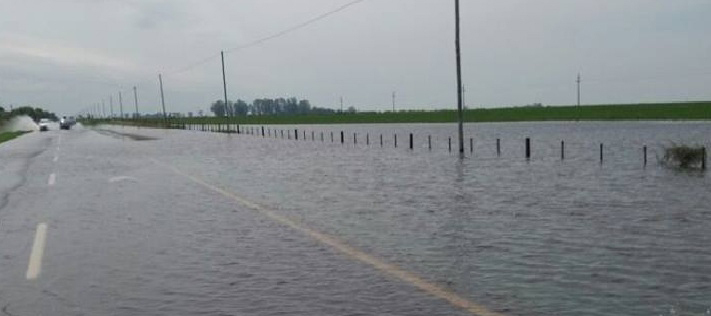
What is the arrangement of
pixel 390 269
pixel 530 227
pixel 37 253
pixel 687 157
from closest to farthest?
pixel 390 269 < pixel 37 253 < pixel 530 227 < pixel 687 157

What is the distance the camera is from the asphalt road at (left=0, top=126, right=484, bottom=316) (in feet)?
22.6

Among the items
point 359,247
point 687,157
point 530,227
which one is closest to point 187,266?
point 359,247

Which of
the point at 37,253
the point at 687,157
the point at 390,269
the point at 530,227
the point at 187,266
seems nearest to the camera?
the point at 390,269

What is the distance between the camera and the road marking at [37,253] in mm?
8539

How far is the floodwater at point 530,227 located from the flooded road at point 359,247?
0.03 metres

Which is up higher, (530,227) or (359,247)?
(359,247)

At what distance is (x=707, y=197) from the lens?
15.6m

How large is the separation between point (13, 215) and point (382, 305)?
9.55 metres

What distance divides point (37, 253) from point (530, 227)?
22.7 ft

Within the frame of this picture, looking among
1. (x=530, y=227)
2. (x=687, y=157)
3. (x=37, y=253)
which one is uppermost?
(x=37, y=253)

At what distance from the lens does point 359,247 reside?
9.90 metres

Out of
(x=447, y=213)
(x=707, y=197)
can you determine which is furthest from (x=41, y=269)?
(x=707, y=197)

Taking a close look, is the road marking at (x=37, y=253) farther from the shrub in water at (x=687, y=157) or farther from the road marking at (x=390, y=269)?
the shrub in water at (x=687, y=157)

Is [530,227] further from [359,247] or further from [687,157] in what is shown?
[687,157]
